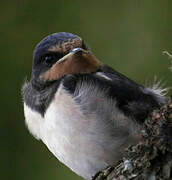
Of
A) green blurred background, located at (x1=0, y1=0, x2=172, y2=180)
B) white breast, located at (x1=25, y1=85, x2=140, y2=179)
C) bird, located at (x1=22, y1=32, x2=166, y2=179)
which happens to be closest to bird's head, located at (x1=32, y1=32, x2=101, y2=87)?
bird, located at (x1=22, y1=32, x2=166, y2=179)

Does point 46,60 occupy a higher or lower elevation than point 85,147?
higher

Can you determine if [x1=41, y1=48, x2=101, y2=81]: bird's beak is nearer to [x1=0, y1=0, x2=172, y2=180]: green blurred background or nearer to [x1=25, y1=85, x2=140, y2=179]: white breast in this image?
[x1=25, y1=85, x2=140, y2=179]: white breast

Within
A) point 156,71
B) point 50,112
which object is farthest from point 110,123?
point 156,71

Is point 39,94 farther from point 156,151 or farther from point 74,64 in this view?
point 156,151

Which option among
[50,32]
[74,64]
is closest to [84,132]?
[74,64]

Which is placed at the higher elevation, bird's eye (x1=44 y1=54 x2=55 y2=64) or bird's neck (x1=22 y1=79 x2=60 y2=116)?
bird's eye (x1=44 y1=54 x2=55 y2=64)

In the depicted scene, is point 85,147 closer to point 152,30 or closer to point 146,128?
point 146,128

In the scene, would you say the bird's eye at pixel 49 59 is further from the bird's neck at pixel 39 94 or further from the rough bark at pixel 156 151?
the rough bark at pixel 156 151
